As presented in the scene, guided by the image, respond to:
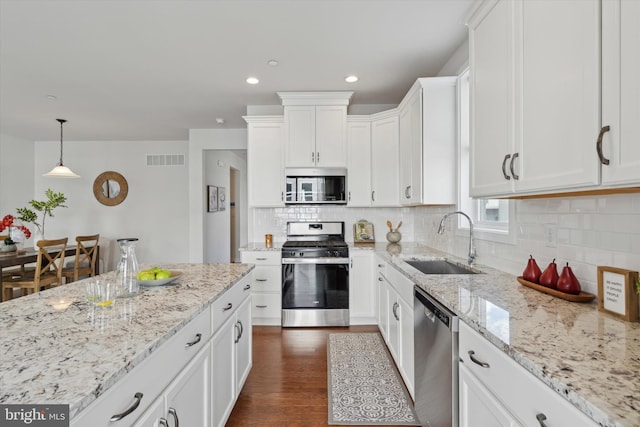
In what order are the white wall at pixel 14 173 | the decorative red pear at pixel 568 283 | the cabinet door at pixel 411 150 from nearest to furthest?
the decorative red pear at pixel 568 283
the cabinet door at pixel 411 150
the white wall at pixel 14 173

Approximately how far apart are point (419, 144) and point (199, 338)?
236 cm

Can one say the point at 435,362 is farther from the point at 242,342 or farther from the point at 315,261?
the point at 315,261

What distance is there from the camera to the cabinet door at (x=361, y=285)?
3607 millimetres

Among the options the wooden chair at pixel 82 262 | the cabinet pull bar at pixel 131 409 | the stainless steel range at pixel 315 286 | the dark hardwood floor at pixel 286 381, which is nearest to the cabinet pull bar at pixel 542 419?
the cabinet pull bar at pixel 131 409

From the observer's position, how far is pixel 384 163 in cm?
387

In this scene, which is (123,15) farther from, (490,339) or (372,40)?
(490,339)

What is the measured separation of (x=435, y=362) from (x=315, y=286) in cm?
210

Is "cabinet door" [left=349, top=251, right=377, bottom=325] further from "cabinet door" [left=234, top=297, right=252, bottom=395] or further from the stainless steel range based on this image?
"cabinet door" [left=234, top=297, right=252, bottom=395]

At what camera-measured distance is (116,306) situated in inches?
53.7

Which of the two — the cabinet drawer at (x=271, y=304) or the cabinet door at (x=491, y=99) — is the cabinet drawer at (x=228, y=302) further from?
the cabinet door at (x=491, y=99)

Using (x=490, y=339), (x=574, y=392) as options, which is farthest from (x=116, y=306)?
(x=574, y=392)

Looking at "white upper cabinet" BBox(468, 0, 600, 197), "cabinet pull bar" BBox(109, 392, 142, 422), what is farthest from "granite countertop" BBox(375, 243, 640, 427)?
"cabinet pull bar" BBox(109, 392, 142, 422)

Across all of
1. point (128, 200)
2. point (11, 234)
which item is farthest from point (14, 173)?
point (11, 234)

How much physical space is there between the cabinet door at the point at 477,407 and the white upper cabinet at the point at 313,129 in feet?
9.43
